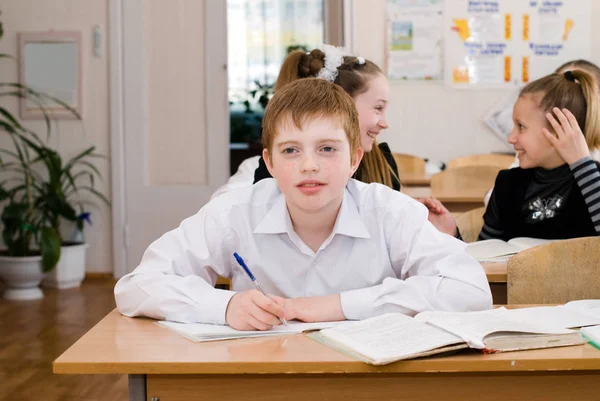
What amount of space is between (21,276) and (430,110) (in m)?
2.67

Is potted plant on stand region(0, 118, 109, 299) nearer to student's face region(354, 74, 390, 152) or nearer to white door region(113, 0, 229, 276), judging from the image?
white door region(113, 0, 229, 276)

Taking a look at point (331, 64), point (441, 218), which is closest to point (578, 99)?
point (441, 218)

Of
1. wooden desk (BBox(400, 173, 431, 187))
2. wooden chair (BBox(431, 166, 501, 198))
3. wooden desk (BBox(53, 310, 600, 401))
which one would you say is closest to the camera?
wooden desk (BBox(53, 310, 600, 401))

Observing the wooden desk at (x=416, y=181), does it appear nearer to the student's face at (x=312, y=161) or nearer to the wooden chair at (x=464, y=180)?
the wooden chair at (x=464, y=180)

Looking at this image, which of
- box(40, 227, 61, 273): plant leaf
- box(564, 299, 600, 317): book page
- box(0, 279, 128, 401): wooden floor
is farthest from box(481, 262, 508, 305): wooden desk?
box(40, 227, 61, 273): plant leaf

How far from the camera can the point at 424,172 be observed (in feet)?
17.3

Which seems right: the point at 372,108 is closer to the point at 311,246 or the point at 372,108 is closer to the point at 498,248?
the point at 498,248

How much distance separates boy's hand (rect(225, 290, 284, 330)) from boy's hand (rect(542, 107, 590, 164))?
1.55m

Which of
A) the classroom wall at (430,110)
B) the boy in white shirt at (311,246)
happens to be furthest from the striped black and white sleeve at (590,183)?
the classroom wall at (430,110)

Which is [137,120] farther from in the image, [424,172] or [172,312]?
[172,312]

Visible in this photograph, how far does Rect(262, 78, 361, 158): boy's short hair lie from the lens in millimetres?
1741

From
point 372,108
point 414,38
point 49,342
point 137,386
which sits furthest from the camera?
point 414,38

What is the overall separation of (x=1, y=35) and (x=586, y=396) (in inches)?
195

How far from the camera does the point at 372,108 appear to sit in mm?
2850
